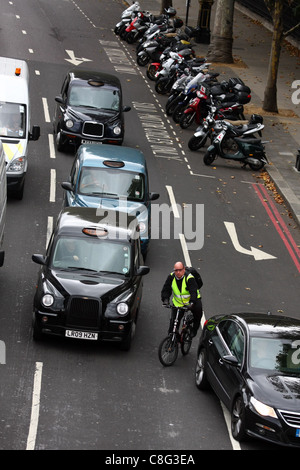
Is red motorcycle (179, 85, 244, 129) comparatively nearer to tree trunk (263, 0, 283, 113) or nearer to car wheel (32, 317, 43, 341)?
tree trunk (263, 0, 283, 113)

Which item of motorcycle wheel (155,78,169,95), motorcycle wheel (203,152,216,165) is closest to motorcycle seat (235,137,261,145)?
motorcycle wheel (203,152,216,165)

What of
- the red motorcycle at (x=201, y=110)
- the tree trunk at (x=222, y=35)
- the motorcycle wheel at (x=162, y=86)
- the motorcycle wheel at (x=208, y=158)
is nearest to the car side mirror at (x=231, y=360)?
A: the motorcycle wheel at (x=208, y=158)

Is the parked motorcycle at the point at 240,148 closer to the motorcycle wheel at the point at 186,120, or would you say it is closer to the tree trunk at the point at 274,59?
the motorcycle wheel at the point at 186,120

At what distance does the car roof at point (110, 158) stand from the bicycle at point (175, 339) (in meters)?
5.90

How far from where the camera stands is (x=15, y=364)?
46.1 ft

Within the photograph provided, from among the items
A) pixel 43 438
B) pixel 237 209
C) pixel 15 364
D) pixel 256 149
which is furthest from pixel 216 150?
pixel 43 438

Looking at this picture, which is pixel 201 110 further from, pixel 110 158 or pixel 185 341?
pixel 185 341

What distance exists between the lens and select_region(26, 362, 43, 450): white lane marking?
11773 mm

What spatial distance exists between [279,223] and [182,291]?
914 cm

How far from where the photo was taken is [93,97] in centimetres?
2650

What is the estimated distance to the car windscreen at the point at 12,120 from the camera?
883 inches

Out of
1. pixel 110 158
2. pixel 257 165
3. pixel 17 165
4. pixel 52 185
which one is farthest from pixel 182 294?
pixel 257 165

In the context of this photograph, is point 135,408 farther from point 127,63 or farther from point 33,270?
point 127,63

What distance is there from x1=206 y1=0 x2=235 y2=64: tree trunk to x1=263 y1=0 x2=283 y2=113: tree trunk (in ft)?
24.2
